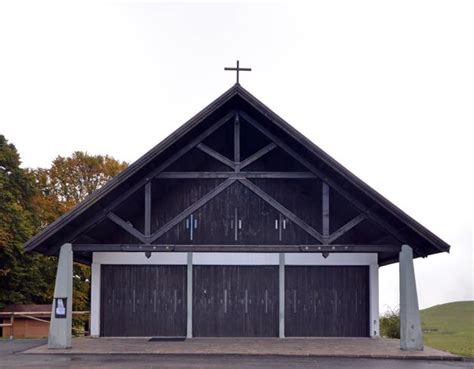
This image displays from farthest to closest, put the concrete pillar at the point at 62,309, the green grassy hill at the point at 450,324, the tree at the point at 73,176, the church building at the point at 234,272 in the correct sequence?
the tree at the point at 73,176 → the green grassy hill at the point at 450,324 → the church building at the point at 234,272 → the concrete pillar at the point at 62,309

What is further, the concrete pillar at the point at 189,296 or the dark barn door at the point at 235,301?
the dark barn door at the point at 235,301

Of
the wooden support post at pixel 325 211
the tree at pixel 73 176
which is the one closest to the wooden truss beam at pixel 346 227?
the wooden support post at pixel 325 211

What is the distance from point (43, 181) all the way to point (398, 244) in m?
27.6

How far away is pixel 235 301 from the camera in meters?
20.7

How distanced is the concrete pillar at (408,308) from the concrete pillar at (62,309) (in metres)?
8.01

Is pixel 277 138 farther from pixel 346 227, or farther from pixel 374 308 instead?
pixel 374 308

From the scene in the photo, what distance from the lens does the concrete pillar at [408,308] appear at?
17219mm

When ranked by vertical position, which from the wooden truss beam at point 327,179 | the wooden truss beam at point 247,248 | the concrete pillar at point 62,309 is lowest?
the concrete pillar at point 62,309

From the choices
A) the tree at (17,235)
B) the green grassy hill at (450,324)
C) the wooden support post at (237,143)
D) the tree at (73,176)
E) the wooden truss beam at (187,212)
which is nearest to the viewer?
the wooden truss beam at (187,212)

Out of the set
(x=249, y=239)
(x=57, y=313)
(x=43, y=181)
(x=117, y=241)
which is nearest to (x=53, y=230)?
(x=57, y=313)

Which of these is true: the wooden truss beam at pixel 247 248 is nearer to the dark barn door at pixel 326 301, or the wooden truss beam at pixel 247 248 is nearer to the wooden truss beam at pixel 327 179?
the wooden truss beam at pixel 327 179

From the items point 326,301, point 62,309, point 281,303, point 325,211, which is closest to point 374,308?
point 326,301

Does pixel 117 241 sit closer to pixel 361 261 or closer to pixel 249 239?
pixel 249 239

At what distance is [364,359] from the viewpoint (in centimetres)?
1582
